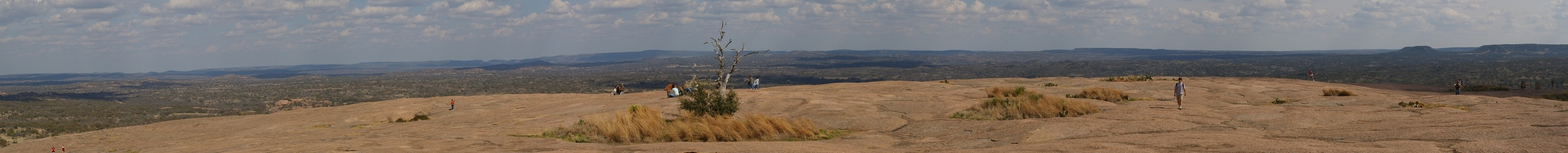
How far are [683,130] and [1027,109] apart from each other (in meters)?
6.55

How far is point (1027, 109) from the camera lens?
17719 millimetres

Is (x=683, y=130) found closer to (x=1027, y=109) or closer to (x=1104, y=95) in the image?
(x=1027, y=109)

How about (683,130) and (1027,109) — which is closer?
(683,130)

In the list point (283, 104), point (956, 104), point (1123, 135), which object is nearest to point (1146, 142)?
point (1123, 135)

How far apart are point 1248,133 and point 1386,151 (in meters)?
3.74

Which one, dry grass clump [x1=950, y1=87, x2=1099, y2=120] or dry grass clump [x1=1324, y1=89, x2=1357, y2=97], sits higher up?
dry grass clump [x1=950, y1=87, x2=1099, y2=120]

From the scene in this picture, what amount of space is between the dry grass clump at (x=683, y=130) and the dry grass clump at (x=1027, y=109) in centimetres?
377

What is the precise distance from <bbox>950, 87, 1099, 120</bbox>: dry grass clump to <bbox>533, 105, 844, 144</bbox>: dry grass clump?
12.4ft

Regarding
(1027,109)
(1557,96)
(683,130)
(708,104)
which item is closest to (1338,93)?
(1557,96)

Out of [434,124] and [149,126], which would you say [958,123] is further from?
[149,126]

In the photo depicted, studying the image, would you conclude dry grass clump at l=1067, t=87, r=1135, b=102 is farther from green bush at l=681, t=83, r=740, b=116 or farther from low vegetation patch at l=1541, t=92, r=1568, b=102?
low vegetation patch at l=1541, t=92, r=1568, b=102

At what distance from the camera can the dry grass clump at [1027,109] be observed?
17.5 metres

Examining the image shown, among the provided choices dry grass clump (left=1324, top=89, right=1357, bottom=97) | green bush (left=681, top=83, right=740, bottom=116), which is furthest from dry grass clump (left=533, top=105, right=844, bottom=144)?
dry grass clump (left=1324, top=89, right=1357, bottom=97)

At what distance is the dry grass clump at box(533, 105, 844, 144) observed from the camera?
13969 millimetres
